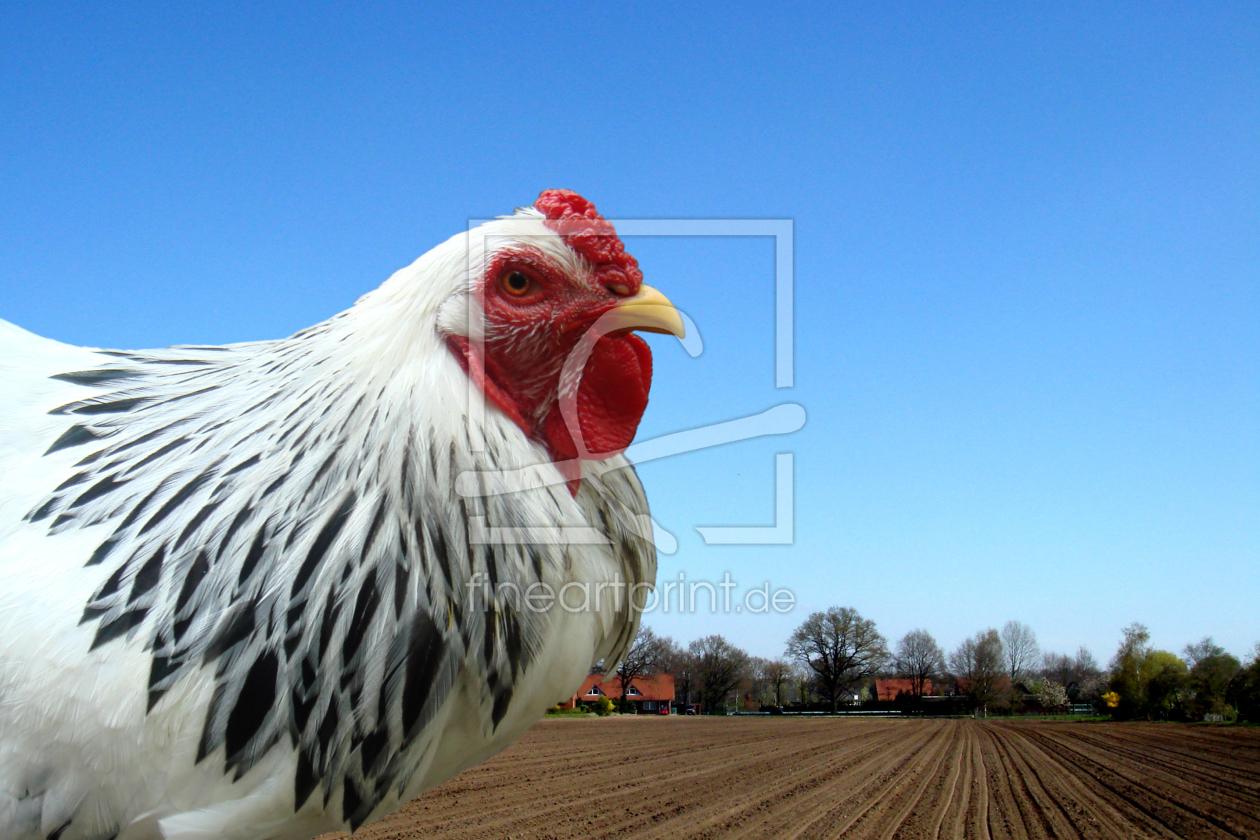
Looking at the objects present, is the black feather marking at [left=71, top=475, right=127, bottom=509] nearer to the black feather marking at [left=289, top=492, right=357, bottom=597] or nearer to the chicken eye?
the black feather marking at [left=289, top=492, right=357, bottom=597]

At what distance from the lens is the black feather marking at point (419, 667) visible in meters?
1.72

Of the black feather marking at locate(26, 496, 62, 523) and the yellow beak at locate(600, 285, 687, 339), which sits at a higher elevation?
the yellow beak at locate(600, 285, 687, 339)

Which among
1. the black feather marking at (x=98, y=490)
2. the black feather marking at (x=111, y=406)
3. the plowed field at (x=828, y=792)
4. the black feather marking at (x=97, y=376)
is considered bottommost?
the plowed field at (x=828, y=792)

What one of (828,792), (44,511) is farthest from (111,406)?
(828,792)

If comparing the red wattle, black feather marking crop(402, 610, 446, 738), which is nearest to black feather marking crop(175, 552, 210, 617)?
black feather marking crop(402, 610, 446, 738)

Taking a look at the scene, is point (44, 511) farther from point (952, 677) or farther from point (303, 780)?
point (952, 677)

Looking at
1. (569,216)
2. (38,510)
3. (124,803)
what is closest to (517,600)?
(124,803)

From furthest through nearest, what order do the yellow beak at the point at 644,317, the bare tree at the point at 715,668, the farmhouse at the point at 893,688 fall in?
1. the farmhouse at the point at 893,688
2. the bare tree at the point at 715,668
3. the yellow beak at the point at 644,317

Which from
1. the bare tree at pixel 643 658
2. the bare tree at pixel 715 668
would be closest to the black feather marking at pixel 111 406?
the bare tree at pixel 643 658

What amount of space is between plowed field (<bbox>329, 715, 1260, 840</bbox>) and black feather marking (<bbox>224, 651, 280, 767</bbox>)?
8.36 meters

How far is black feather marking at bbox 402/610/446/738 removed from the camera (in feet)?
5.63

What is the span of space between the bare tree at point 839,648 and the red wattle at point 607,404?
187ft

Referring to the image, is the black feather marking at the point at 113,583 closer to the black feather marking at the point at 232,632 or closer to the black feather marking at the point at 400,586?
the black feather marking at the point at 232,632

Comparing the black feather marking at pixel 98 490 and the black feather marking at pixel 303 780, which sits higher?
the black feather marking at pixel 98 490
